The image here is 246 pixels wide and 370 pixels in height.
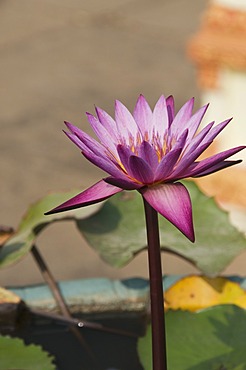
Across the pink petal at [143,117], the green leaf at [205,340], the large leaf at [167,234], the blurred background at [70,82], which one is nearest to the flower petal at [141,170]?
the pink petal at [143,117]

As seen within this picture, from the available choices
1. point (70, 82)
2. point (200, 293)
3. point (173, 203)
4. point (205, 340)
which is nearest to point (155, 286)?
point (173, 203)

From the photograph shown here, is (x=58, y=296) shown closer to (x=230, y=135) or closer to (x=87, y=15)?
(x=230, y=135)

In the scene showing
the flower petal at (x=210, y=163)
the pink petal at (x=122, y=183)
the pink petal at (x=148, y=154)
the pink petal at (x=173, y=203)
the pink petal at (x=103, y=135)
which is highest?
the pink petal at (x=103, y=135)

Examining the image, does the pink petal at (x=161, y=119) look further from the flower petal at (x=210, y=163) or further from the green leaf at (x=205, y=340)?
the green leaf at (x=205, y=340)

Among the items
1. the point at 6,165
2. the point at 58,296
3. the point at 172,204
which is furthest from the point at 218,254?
the point at 6,165

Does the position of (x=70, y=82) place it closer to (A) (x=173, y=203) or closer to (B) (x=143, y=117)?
(B) (x=143, y=117)
